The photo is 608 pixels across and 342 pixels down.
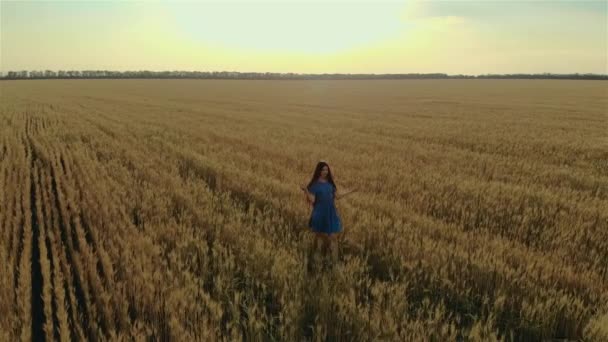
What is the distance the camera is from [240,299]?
429cm

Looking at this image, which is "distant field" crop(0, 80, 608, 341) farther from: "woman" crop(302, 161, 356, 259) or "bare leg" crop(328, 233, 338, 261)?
"woman" crop(302, 161, 356, 259)

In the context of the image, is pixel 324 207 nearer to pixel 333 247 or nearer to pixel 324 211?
pixel 324 211

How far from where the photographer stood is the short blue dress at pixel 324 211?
5.15 metres

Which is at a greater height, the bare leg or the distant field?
the bare leg

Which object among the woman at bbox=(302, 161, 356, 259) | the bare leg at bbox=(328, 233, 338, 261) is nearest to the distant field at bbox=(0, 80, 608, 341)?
the bare leg at bbox=(328, 233, 338, 261)

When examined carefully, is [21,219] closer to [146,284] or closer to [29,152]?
[146,284]

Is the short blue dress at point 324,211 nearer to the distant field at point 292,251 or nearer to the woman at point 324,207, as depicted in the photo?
the woman at point 324,207

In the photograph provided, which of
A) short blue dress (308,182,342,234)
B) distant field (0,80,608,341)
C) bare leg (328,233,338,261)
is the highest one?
short blue dress (308,182,342,234)

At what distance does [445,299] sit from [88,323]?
130 inches

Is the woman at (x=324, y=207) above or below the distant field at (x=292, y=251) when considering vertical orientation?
above

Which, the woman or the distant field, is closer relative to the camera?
the distant field

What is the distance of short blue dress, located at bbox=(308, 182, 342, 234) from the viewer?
5148 mm

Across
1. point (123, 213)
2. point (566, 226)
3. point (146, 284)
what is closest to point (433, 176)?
point (566, 226)

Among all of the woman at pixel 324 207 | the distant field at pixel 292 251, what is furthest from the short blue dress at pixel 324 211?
the distant field at pixel 292 251
